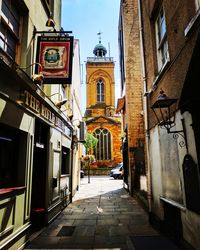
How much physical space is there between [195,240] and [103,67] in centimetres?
4207

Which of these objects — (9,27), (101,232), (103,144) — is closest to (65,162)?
(101,232)

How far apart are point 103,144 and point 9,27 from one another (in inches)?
1330

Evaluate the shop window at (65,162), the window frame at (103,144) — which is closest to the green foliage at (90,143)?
the window frame at (103,144)

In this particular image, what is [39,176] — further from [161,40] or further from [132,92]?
[132,92]

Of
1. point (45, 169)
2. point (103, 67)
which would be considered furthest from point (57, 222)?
point (103, 67)

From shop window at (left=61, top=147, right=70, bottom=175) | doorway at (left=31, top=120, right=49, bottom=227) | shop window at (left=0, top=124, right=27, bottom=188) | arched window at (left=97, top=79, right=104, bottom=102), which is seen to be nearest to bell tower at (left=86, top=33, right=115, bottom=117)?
arched window at (left=97, top=79, right=104, bottom=102)

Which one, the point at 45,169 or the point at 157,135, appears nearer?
the point at 157,135

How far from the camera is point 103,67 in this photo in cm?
4334

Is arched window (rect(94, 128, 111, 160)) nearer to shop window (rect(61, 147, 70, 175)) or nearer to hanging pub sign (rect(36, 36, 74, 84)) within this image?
shop window (rect(61, 147, 70, 175))

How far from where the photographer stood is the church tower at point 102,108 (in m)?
37.5

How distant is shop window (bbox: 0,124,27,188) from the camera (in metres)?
4.36

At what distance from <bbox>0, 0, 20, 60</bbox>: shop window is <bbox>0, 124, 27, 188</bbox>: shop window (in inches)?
73.4

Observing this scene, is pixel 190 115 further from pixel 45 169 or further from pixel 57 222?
pixel 57 222

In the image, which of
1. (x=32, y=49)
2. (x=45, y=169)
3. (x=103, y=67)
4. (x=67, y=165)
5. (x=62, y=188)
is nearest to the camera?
(x=32, y=49)
